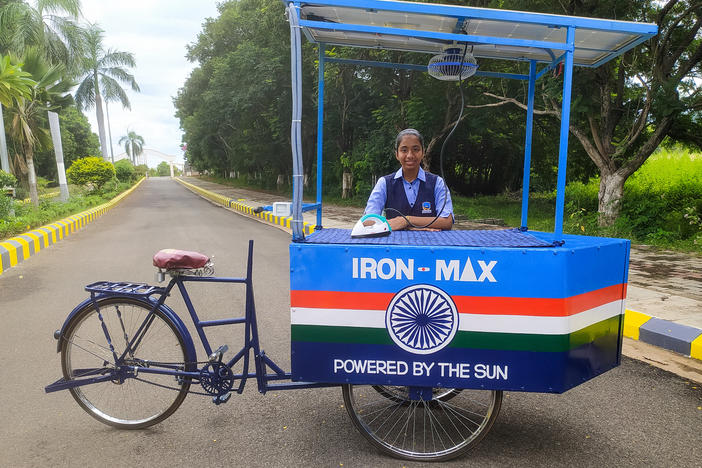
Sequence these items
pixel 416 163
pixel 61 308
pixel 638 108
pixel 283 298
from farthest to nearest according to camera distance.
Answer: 1. pixel 638 108
2. pixel 283 298
3. pixel 61 308
4. pixel 416 163

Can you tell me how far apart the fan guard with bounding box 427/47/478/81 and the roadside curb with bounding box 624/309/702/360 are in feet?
9.45

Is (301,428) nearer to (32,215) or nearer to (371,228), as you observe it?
(371,228)

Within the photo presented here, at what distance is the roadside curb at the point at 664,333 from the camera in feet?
12.3

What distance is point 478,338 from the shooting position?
7.04 feet

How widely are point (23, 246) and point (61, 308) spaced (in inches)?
147

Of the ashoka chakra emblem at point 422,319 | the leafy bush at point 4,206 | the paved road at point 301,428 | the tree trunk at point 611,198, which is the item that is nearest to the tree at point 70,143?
the leafy bush at point 4,206

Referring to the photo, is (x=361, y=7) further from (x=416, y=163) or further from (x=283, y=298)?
(x=283, y=298)

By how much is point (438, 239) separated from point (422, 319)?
0.43 metres

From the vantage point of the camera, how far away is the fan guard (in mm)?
2643

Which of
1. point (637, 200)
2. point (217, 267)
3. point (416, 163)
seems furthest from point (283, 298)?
point (637, 200)

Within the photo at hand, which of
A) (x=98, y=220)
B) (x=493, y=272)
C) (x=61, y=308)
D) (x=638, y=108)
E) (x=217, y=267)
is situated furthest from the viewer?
(x=98, y=220)

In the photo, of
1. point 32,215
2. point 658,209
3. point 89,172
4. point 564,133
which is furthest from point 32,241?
point 89,172

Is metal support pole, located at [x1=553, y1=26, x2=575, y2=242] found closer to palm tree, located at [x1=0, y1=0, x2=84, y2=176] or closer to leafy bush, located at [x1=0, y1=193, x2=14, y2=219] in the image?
leafy bush, located at [x1=0, y1=193, x2=14, y2=219]

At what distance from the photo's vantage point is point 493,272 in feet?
6.86
